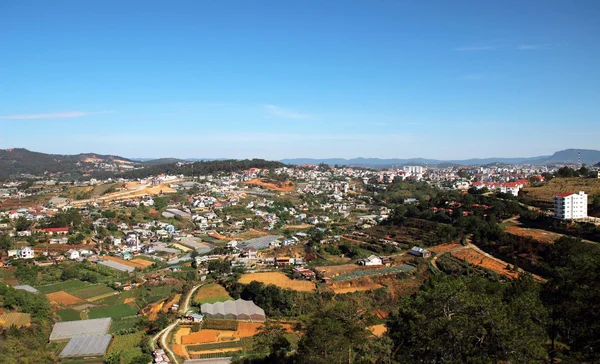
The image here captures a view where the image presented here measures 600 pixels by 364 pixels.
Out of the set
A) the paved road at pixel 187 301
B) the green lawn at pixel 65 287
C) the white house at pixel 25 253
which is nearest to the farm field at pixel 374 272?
the paved road at pixel 187 301

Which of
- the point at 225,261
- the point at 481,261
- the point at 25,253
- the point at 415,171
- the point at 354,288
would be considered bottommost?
the point at 354,288

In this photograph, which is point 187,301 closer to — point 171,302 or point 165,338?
point 171,302

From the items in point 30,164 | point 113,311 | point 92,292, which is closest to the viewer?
point 113,311

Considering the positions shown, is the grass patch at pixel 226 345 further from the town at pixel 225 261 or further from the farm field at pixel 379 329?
the farm field at pixel 379 329

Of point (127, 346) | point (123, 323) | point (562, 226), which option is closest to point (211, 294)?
point (123, 323)

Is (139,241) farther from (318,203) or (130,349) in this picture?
(318,203)

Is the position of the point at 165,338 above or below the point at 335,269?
below

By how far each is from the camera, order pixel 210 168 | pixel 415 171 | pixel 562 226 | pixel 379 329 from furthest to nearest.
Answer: pixel 415 171, pixel 210 168, pixel 562 226, pixel 379 329
